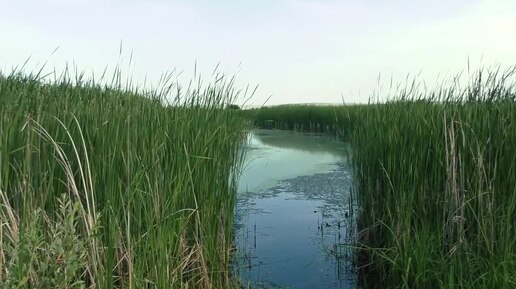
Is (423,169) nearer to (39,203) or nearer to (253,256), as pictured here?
(253,256)

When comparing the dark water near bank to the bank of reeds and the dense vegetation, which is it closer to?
the dense vegetation

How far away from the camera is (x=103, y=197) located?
2490 mm

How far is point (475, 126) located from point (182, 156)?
2.37 metres

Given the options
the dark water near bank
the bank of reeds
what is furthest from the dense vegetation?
the bank of reeds

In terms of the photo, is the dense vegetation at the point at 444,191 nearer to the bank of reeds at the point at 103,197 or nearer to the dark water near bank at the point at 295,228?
the dark water near bank at the point at 295,228

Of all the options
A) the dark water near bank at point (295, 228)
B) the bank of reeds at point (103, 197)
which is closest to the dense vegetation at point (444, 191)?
the dark water near bank at point (295, 228)

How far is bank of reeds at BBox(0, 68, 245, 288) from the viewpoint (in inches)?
78.2

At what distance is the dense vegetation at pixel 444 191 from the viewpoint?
314 centimetres

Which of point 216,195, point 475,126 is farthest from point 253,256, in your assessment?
point 475,126

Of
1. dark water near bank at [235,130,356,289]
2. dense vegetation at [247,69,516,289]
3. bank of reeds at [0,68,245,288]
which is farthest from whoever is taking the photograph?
dark water near bank at [235,130,356,289]

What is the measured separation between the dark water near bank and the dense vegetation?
0.40m

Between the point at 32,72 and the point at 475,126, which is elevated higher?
the point at 32,72

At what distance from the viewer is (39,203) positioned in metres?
2.37

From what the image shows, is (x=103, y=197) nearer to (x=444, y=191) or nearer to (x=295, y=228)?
(x=444, y=191)
